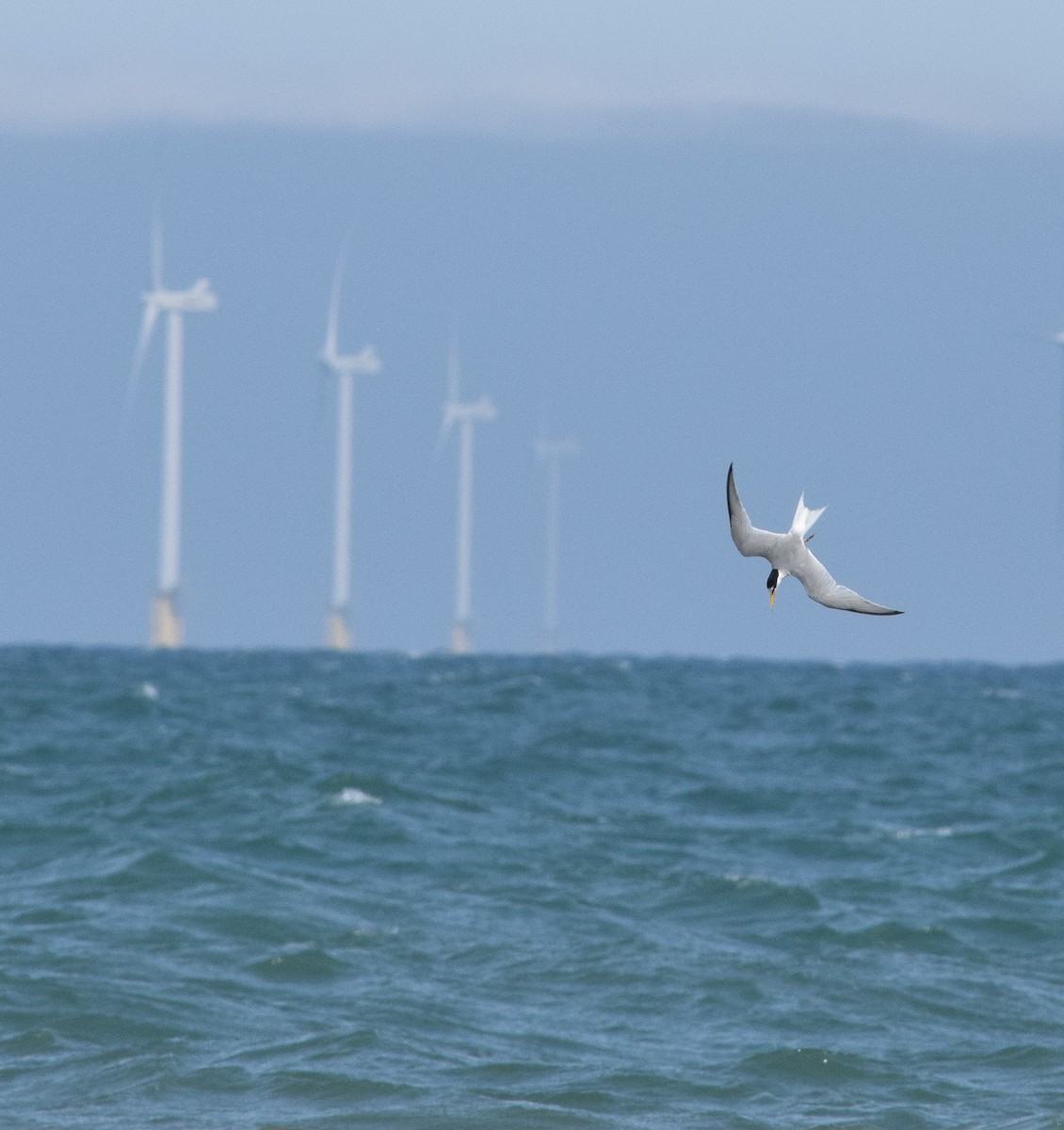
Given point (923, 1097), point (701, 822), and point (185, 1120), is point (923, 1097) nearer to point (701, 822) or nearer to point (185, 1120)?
point (185, 1120)

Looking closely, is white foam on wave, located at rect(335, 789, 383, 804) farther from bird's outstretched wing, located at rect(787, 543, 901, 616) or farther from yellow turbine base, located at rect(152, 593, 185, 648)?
yellow turbine base, located at rect(152, 593, 185, 648)

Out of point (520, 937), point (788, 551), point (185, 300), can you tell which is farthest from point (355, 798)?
point (185, 300)

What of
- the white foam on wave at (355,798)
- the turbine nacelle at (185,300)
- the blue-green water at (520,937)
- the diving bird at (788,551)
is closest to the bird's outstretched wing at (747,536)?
the diving bird at (788,551)

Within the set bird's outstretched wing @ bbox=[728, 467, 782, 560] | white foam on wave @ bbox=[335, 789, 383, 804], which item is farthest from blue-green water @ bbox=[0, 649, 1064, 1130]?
bird's outstretched wing @ bbox=[728, 467, 782, 560]

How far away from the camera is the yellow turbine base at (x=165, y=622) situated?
18275cm

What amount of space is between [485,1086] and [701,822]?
816 inches

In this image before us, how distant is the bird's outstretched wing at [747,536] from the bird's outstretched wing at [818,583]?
14cm

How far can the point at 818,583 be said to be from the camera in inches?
418

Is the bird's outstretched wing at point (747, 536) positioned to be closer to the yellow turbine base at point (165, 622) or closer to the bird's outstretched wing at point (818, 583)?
the bird's outstretched wing at point (818, 583)

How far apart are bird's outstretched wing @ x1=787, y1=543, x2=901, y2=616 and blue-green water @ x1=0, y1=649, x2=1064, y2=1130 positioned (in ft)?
33.8

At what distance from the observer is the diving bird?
10516 mm

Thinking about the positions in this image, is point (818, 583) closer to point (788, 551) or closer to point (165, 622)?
point (788, 551)

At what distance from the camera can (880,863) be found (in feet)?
118

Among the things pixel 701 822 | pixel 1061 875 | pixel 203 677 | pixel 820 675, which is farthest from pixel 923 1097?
pixel 820 675
